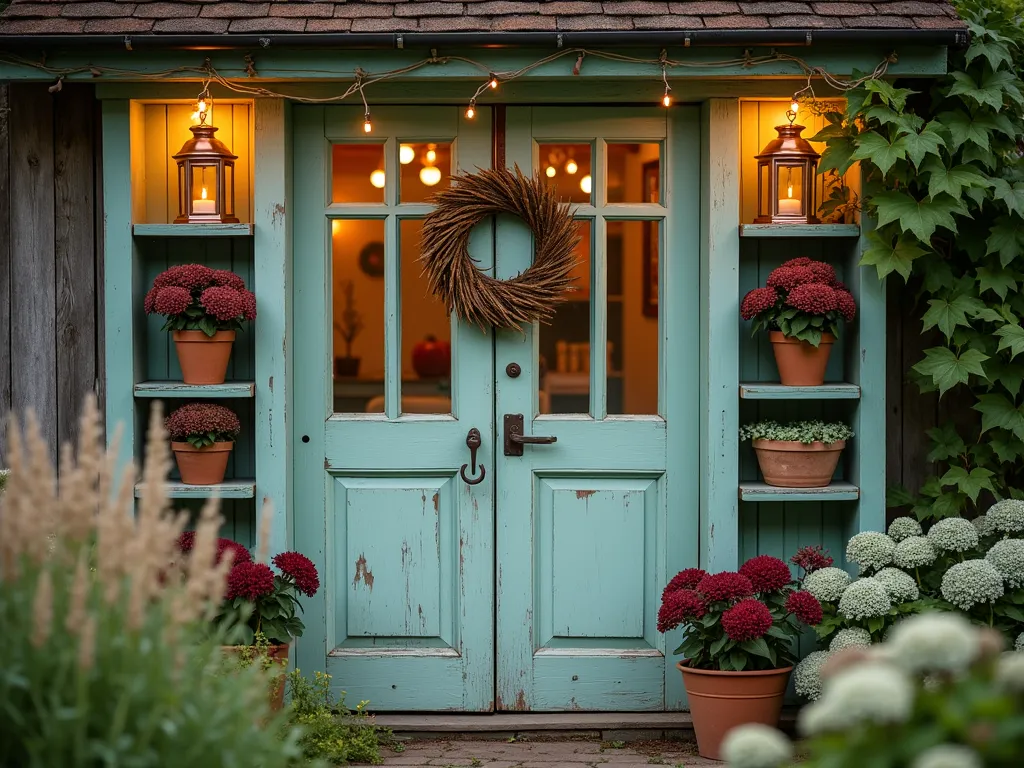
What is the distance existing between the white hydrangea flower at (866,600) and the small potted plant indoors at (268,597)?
1.98 m

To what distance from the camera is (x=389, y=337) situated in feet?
15.4

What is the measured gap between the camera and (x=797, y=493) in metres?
4.52

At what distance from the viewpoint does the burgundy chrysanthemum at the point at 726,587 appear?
4.16 meters

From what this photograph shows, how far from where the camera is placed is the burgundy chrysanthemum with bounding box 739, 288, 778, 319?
4.39m

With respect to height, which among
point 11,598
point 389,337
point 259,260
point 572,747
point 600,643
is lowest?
point 572,747

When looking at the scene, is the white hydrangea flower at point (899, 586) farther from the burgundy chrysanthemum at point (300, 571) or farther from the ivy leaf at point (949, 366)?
the burgundy chrysanthemum at point (300, 571)

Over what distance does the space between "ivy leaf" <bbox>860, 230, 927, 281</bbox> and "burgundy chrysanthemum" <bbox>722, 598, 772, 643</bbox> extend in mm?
1334

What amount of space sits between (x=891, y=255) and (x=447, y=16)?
1.92 m

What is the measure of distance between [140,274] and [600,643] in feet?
7.99

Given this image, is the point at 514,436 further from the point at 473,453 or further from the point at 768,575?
the point at 768,575

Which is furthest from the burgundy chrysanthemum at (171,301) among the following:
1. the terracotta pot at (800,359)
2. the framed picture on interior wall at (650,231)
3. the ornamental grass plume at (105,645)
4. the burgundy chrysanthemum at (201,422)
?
the terracotta pot at (800,359)

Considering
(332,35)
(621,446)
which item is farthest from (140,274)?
(621,446)

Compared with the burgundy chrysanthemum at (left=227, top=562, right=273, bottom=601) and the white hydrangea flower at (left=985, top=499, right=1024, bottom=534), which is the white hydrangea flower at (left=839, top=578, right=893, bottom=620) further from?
the burgundy chrysanthemum at (left=227, top=562, right=273, bottom=601)

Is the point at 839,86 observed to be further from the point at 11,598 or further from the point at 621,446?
the point at 11,598
